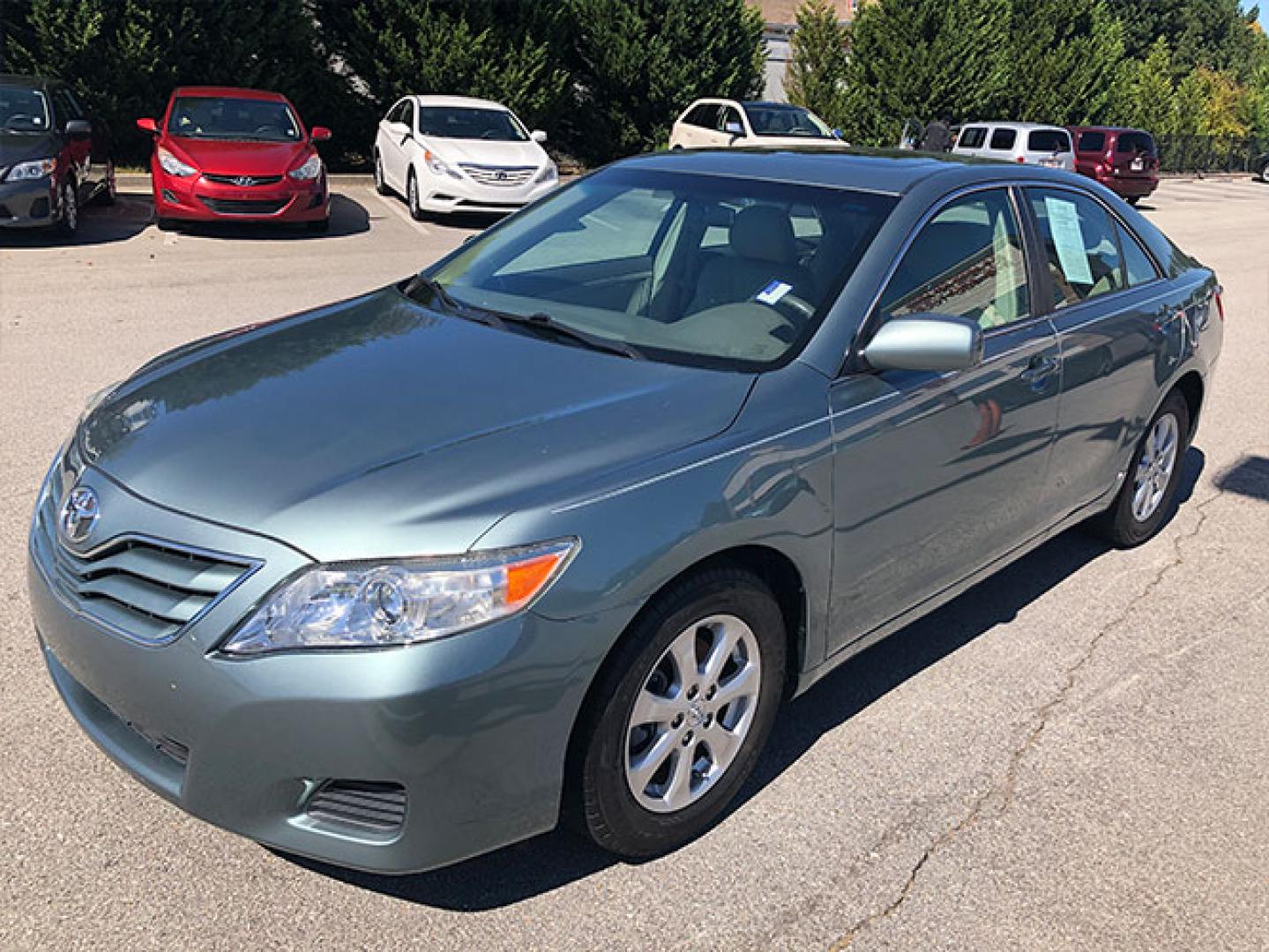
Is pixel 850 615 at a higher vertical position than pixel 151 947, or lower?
higher

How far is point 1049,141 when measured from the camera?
2470cm

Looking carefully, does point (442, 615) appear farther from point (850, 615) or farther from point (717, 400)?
point (850, 615)

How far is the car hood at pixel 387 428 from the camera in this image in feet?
8.14

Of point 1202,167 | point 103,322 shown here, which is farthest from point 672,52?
point 1202,167

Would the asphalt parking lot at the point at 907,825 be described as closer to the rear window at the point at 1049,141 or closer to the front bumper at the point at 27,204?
the front bumper at the point at 27,204

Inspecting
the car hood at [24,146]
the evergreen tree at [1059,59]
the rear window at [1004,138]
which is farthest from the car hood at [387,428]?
the evergreen tree at [1059,59]

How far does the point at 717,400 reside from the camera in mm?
2996

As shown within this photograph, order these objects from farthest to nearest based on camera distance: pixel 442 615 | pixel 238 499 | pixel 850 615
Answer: pixel 850 615
pixel 238 499
pixel 442 615

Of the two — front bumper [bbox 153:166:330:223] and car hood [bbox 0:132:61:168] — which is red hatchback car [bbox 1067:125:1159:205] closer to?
front bumper [bbox 153:166:330:223]

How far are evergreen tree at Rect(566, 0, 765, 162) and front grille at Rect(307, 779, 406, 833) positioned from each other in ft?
69.8

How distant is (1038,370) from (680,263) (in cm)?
125

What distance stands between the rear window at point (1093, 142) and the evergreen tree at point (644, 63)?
7779 mm

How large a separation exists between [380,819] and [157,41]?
57.4ft

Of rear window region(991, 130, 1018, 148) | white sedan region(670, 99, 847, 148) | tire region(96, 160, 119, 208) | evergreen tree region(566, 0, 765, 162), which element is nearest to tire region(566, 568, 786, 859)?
tire region(96, 160, 119, 208)
